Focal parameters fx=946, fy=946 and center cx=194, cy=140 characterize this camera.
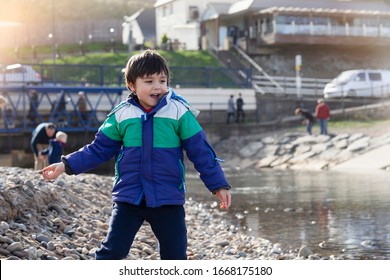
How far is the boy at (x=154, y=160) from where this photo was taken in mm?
4242

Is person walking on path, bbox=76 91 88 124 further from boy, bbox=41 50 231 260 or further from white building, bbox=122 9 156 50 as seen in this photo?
boy, bbox=41 50 231 260

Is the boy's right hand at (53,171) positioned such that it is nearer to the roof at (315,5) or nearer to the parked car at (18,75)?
the roof at (315,5)

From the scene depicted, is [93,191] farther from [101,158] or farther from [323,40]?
[323,40]

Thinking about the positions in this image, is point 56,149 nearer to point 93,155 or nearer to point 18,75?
point 93,155

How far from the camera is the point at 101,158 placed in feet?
14.3

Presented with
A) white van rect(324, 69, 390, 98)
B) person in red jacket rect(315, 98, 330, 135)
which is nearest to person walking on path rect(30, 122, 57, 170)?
person in red jacket rect(315, 98, 330, 135)

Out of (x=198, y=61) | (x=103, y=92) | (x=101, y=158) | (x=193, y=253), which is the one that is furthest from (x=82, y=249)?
(x=198, y=61)

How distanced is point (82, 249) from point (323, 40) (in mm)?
23608

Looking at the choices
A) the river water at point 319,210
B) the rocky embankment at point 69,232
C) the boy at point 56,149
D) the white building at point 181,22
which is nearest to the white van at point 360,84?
the white building at point 181,22

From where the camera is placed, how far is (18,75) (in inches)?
1000

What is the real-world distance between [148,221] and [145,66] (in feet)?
2.31

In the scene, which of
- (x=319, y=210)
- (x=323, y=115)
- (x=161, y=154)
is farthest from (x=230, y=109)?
(x=161, y=154)

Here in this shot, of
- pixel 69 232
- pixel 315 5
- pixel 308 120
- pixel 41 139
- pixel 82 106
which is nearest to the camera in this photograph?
pixel 69 232

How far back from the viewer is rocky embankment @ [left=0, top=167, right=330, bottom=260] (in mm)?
5637
